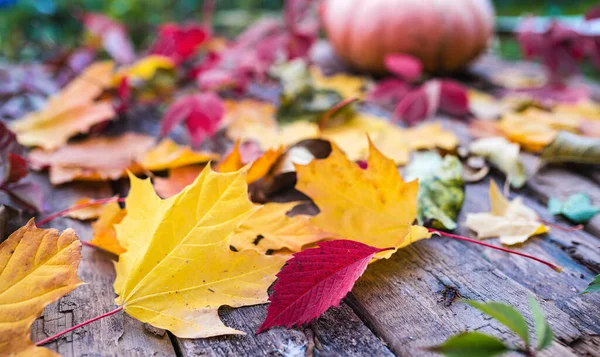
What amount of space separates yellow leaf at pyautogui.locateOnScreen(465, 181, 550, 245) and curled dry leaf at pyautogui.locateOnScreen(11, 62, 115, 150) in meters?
0.79

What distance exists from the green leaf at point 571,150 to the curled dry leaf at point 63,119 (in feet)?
3.00

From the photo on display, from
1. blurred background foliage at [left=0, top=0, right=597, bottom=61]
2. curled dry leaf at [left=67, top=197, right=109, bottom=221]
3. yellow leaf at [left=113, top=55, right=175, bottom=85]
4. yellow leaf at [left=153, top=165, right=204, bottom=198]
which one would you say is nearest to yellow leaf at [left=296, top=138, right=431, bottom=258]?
yellow leaf at [left=153, top=165, right=204, bottom=198]

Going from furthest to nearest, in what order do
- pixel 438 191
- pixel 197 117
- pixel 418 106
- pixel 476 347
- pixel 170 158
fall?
pixel 418 106
pixel 197 117
pixel 170 158
pixel 438 191
pixel 476 347

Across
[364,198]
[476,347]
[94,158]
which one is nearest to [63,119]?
[94,158]

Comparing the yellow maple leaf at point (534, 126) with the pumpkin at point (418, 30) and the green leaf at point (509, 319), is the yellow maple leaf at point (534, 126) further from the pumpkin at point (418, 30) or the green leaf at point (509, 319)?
the green leaf at point (509, 319)

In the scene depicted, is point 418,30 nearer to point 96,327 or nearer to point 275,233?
point 275,233

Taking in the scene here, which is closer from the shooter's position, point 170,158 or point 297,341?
point 297,341

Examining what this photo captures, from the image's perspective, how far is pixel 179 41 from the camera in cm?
141

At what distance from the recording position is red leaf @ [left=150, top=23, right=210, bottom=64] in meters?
1.41

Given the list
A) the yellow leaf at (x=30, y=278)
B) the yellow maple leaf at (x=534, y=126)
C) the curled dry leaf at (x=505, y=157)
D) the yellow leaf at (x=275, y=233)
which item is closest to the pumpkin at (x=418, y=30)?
the yellow maple leaf at (x=534, y=126)

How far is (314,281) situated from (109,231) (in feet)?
1.06

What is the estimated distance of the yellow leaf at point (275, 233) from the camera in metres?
0.61

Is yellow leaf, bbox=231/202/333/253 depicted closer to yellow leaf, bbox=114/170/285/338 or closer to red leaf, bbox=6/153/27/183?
yellow leaf, bbox=114/170/285/338

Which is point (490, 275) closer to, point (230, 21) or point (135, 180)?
point (135, 180)
